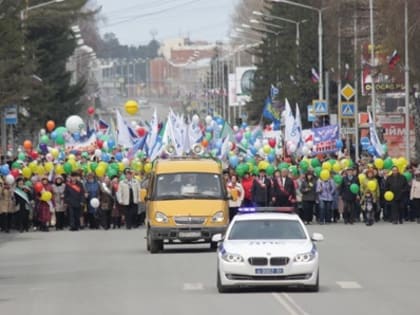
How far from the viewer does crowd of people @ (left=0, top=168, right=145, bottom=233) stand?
45.0 meters

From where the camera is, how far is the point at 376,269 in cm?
2980

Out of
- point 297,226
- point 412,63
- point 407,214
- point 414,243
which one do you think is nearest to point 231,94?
point 412,63

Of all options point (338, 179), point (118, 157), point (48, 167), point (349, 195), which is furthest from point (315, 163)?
point (118, 157)

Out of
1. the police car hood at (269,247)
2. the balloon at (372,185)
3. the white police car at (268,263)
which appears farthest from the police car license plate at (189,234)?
the balloon at (372,185)

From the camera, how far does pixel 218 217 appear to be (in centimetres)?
3438

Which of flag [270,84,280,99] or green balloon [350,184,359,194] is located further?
flag [270,84,280,99]

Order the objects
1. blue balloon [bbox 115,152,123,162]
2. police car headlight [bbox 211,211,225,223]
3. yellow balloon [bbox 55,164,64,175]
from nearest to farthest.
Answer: police car headlight [bbox 211,211,225,223]
yellow balloon [bbox 55,164,64,175]
blue balloon [bbox 115,152,123,162]

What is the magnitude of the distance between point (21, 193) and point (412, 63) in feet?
78.3

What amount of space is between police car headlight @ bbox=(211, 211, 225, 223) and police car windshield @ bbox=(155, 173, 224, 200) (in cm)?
44

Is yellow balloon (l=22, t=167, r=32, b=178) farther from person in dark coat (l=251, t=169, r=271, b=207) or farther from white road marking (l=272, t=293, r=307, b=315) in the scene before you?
white road marking (l=272, t=293, r=307, b=315)

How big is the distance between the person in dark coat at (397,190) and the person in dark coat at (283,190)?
253 cm

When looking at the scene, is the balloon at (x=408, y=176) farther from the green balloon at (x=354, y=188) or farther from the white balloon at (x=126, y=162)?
the white balloon at (x=126, y=162)

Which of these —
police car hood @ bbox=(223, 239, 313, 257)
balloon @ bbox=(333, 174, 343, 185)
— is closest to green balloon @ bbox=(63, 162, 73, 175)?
balloon @ bbox=(333, 174, 343, 185)

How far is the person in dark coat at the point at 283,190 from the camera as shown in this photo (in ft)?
147
